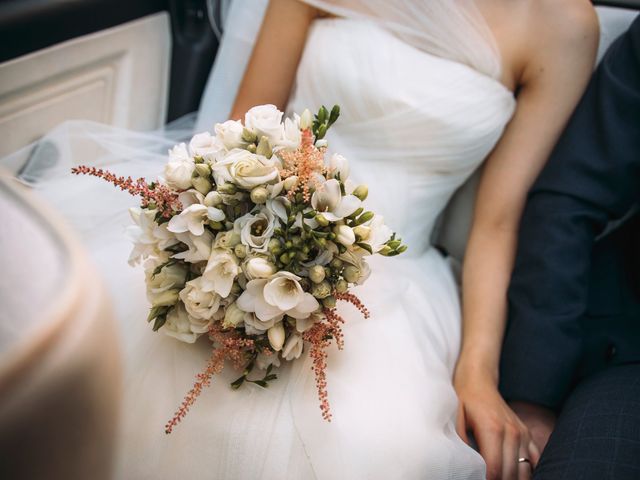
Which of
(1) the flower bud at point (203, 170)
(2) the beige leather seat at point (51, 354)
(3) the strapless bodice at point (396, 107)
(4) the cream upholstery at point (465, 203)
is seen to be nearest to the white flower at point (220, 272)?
(1) the flower bud at point (203, 170)

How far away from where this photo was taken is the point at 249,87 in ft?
4.14

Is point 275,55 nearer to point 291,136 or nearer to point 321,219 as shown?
point 291,136

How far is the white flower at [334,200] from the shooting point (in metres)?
0.69

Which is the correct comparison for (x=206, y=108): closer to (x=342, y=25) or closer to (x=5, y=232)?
(x=342, y=25)

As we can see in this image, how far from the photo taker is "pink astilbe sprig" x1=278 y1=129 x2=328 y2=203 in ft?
2.27

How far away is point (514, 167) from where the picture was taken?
123 centimetres

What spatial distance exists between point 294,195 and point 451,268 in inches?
29.6

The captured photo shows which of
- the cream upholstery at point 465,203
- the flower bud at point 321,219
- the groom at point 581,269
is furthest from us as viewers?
the cream upholstery at point 465,203

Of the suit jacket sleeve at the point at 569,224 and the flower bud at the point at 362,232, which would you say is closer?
the flower bud at the point at 362,232

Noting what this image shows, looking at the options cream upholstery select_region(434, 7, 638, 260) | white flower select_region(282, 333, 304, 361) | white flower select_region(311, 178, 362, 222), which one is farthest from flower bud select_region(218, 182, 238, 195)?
cream upholstery select_region(434, 7, 638, 260)

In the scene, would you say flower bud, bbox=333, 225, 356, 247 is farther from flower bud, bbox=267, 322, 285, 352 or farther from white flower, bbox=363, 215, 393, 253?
flower bud, bbox=267, 322, 285, 352

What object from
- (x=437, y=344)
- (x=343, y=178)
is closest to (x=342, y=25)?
(x=343, y=178)

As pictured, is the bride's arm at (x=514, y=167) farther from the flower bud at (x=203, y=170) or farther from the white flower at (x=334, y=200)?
the flower bud at (x=203, y=170)

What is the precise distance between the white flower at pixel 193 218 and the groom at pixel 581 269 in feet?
2.33
